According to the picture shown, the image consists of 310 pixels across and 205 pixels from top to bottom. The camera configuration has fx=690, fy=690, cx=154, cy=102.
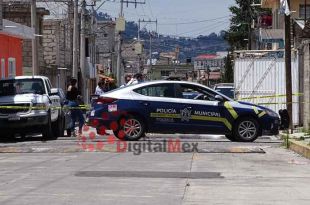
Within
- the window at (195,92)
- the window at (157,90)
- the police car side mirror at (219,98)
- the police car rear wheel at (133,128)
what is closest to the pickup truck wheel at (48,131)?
the police car rear wheel at (133,128)

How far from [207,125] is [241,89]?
9.26m

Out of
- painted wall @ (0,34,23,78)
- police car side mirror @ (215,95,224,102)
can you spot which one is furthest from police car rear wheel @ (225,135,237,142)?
painted wall @ (0,34,23,78)

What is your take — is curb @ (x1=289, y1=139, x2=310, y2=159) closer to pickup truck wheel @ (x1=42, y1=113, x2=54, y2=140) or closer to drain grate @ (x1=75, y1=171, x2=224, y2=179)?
drain grate @ (x1=75, y1=171, x2=224, y2=179)

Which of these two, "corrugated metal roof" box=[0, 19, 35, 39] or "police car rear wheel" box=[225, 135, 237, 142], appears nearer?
"police car rear wheel" box=[225, 135, 237, 142]

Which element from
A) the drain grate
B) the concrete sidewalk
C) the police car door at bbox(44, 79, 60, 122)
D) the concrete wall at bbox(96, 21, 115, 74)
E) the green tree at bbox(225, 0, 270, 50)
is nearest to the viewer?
the concrete sidewalk

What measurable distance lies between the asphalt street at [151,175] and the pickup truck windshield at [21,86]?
4.31m

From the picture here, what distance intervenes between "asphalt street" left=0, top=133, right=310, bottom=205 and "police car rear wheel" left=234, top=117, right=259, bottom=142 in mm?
1348

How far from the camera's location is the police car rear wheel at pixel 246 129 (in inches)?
731

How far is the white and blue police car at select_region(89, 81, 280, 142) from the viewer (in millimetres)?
18266

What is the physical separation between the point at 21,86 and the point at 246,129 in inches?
279

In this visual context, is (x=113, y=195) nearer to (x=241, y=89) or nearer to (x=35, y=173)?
(x=35, y=173)

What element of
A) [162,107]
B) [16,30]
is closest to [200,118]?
[162,107]

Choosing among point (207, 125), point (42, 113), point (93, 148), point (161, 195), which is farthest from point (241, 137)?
point (161, 195)

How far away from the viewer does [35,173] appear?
11.9 meters
